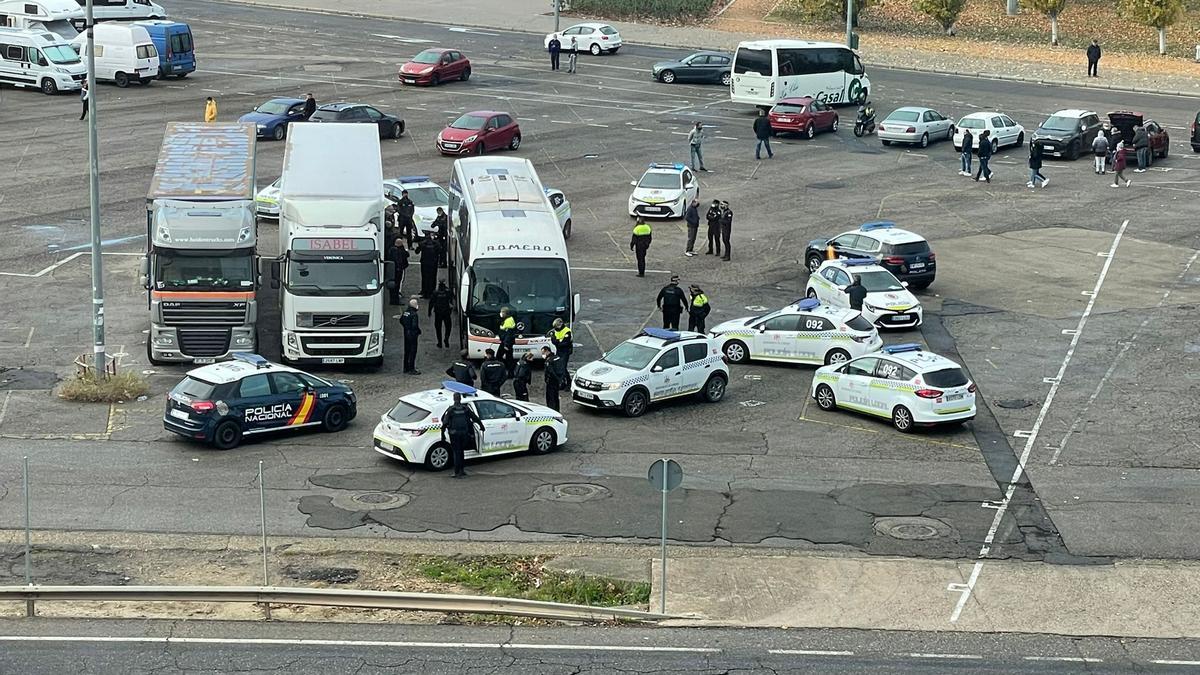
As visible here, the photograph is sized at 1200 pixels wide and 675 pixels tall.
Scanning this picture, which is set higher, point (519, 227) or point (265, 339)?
point (519, 227)

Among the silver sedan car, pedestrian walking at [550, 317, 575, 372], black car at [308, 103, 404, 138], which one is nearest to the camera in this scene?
pedestrian walking at [550, 317, 575, 372]

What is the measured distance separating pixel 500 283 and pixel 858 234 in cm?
1075

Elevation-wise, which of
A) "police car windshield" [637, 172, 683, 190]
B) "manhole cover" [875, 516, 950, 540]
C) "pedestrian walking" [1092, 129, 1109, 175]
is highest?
"pedestrian walking" [1092, 129, 1109, 175]

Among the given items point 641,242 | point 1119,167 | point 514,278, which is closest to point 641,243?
point 641,242

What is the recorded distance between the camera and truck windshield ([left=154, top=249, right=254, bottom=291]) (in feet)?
111

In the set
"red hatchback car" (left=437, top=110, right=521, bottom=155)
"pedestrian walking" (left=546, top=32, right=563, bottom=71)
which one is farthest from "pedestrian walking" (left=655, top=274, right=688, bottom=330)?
"pedestrian walking" (left=546, top=32, right=563, bottom=71)

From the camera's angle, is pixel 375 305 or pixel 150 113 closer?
pixel 375 305

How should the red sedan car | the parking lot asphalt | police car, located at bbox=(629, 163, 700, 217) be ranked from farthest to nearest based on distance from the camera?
the red sedan car → police car, located at bbox=(629, 163, 700, 217) → the parking lot asphalt

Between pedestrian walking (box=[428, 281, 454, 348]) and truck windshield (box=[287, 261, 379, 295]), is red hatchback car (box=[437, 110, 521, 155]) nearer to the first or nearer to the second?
pedestrian walking (box=[428, 281, 454, 348])

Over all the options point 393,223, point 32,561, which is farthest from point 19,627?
point 393,223

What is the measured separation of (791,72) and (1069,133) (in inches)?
437

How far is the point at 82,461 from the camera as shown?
27797 mm

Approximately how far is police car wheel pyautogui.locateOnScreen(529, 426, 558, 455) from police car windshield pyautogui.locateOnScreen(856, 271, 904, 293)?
37.1 feet

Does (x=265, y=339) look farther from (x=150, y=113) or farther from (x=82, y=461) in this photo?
(x=150, y=113)
